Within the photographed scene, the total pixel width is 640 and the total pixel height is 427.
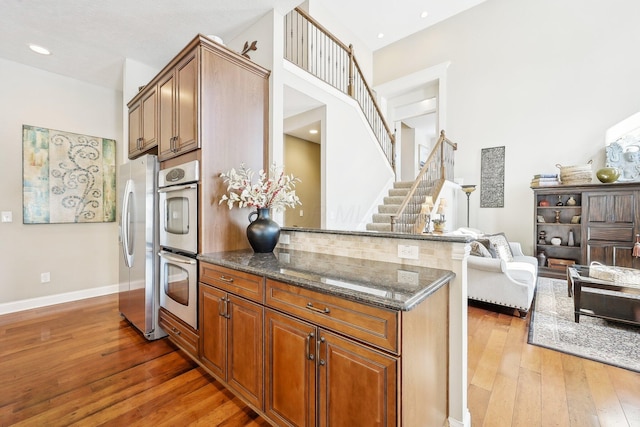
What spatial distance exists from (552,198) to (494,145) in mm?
1484

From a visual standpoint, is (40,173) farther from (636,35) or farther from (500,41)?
(636,35)

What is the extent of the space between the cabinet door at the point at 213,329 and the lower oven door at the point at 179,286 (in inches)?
5.0

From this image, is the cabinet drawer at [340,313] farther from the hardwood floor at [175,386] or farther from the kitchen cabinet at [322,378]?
the hardwood floor at [175,386]

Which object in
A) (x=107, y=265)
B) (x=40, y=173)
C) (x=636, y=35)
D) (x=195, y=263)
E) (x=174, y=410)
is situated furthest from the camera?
(x=636, y=35)

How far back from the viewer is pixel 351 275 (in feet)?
4.65

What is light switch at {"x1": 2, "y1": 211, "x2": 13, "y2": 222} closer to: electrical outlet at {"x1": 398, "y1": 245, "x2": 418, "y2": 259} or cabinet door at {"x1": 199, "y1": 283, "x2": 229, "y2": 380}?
cabinet door at {"x1": 199, "y1": 283, "x2": 229, "y2": 380}

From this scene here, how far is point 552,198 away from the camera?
16.5 ft

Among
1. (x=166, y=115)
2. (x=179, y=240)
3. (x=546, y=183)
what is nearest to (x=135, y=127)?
(x=166, y=115)

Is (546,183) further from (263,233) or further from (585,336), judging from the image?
(263,233)

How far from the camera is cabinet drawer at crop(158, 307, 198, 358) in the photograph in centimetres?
210

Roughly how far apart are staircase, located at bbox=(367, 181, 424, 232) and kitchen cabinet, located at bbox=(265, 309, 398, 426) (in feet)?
12.4

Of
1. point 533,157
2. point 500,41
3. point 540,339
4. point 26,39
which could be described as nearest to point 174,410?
point 540,339

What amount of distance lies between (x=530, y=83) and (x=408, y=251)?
588cm

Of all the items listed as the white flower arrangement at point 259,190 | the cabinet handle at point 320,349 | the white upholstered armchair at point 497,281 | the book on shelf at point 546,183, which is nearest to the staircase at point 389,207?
the white upholstered armchair at point 497,281
